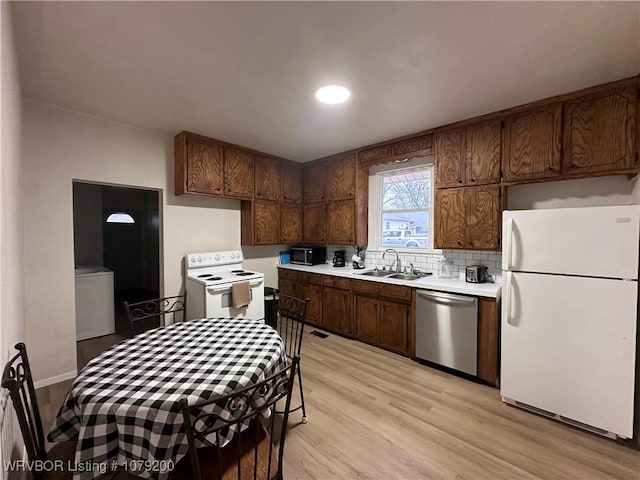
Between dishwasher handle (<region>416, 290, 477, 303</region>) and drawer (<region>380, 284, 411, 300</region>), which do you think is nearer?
dishwasher handle (<region>416, 290, 477, 303</region>)

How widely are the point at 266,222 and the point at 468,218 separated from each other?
264 centimetres

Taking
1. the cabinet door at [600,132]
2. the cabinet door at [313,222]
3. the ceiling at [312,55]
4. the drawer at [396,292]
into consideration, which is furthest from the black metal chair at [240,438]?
the cabinet door at [313,222]

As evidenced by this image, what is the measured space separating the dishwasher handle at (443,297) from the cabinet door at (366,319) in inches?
24.3

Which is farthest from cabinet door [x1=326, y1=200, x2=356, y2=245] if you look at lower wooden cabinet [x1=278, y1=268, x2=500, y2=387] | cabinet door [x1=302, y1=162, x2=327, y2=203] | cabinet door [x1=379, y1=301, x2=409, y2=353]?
cabinet door [x1=379, y1=301, x2=409, y2=353]

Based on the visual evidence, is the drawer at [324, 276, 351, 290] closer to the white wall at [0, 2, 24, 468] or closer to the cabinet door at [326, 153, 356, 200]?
the cabinet door at [326, 153, 356, 200]

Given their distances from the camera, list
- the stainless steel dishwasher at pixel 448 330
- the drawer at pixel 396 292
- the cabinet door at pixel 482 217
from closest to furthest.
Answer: the stainless steel dishwasher at pixel 448 330
the cabinet door at pixel 482 217
the drawer at pixel 396 292

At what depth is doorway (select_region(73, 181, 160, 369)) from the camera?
3.57 meters

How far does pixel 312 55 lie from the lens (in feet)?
5.74

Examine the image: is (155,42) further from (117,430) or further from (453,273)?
(453,273)

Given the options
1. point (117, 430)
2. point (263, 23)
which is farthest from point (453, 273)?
point (117, 430)

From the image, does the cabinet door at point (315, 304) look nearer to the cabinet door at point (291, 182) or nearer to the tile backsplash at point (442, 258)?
the tile backsplash at point (442, 258)

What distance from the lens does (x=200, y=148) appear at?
3.24 meters

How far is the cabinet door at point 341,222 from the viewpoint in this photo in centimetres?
392

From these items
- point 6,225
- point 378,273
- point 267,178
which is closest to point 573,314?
point 378,273
